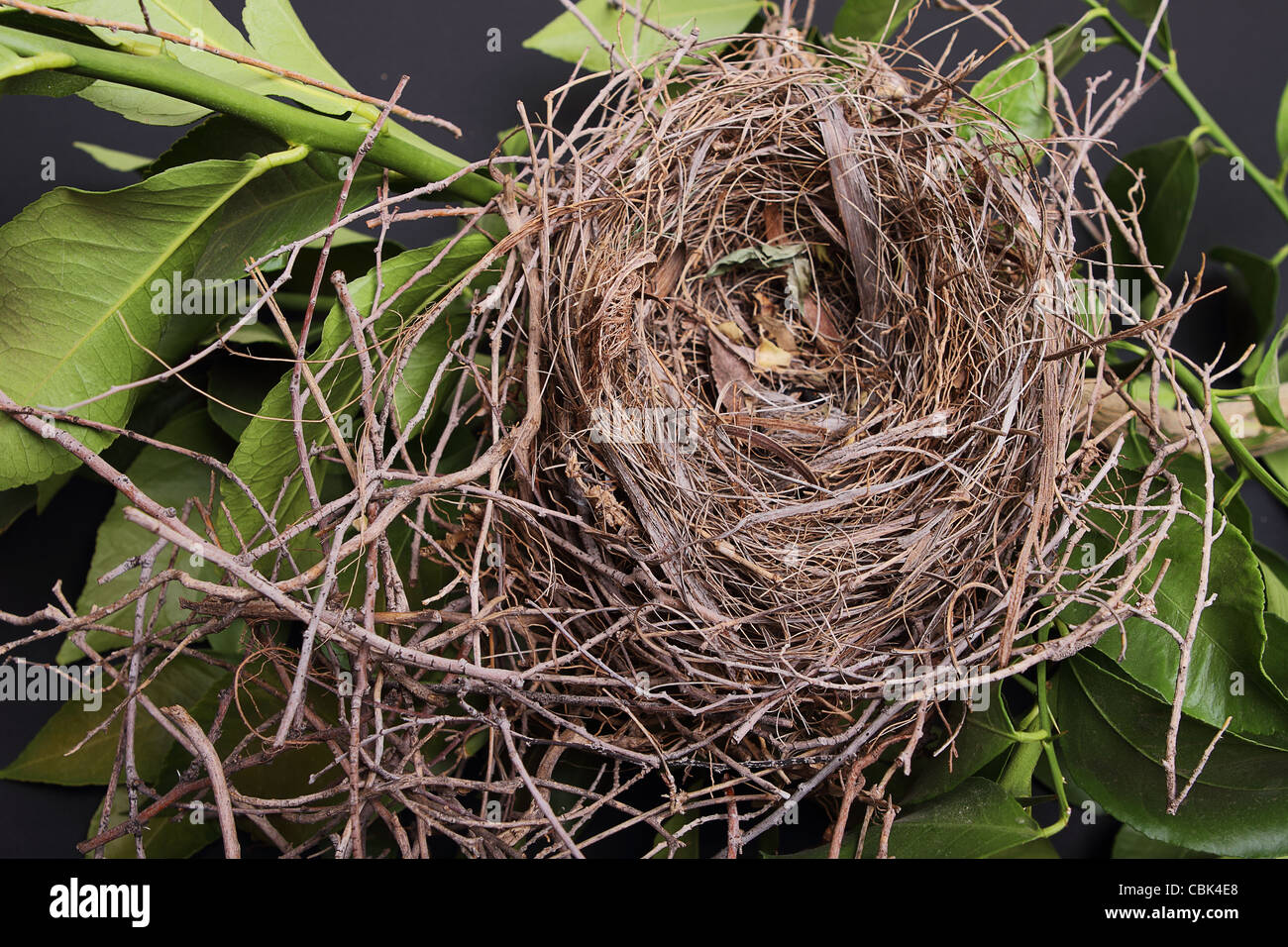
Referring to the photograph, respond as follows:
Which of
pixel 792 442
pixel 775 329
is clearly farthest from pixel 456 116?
pixel 792 442

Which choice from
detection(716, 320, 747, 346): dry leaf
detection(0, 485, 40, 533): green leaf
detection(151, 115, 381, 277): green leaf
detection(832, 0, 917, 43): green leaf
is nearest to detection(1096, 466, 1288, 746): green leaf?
detection(716, 320, 747, 346): dry leaf

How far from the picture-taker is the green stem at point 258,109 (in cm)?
68

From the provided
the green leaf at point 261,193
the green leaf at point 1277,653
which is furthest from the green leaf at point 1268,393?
the green leaf at point 261,193

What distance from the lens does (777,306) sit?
1.05 m

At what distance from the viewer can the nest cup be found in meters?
0.81

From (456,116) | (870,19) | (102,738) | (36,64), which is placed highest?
(456,116)

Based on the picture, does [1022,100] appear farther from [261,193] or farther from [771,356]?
[261,193]

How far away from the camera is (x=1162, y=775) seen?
83 cm

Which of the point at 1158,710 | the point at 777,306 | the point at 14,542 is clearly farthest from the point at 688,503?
the point at 14,542

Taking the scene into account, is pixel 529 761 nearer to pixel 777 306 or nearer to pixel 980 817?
pixel 980 817

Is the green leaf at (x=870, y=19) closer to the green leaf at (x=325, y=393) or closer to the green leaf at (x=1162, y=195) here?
the green leaf at (x=1162, y=195)

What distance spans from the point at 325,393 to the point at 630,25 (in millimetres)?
583

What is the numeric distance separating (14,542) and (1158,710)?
1.40 meters

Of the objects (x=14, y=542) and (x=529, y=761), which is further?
(x=14, y=542)
